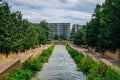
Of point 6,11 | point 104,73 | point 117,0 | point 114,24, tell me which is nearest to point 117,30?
point 114,24

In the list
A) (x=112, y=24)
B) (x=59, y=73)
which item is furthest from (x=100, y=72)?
(x=112, y=24)

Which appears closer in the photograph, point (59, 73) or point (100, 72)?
point (100, 72)

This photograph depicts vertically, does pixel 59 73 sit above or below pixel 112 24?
below

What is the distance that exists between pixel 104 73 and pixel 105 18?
21469 millimetres

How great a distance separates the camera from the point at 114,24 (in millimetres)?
42375

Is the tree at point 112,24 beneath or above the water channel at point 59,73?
above

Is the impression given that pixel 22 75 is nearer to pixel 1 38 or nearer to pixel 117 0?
pixel 1 38

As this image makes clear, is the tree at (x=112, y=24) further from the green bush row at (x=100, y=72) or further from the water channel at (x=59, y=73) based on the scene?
the green bush row at (x=100, y=72)

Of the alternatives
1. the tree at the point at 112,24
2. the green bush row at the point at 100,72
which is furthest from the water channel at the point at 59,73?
the tree at the point at 112,24

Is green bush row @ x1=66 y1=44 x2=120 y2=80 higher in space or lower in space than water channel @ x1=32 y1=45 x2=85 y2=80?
higher

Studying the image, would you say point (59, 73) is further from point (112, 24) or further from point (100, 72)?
point (112, 24)

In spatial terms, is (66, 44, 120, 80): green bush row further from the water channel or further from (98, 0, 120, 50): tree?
(98, 0, 120, 50): tree

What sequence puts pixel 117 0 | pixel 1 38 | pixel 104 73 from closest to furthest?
1. pixel 104 73
2. pixel 1 38
3. pixel 117 0

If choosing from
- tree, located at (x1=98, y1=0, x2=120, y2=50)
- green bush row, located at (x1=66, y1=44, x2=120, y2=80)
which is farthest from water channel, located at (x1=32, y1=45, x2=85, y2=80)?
tree, located at (x1=98, y1=0, x2=120, y2=50)
